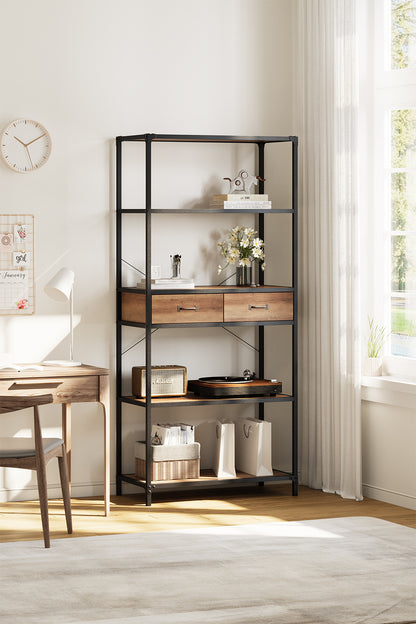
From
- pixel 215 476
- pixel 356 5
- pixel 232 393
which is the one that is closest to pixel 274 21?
pixel 356 5

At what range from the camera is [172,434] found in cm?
516

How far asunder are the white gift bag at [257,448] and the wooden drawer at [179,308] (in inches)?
25.6

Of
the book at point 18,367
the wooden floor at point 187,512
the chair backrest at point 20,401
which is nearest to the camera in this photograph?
the chair backrest at point 20,401

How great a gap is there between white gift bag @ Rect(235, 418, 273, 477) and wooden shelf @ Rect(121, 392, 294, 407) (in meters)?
0.16

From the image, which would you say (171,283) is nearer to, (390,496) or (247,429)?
(247,429)

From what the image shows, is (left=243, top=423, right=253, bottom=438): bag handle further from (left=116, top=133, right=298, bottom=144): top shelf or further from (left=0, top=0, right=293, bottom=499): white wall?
(left=116, top=133, right=298, bottom=144): top shelf

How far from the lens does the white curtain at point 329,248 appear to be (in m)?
5.22

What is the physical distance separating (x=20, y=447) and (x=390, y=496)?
6.63 feet

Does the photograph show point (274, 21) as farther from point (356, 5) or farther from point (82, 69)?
point (82, 69)

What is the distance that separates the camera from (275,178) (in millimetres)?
5691

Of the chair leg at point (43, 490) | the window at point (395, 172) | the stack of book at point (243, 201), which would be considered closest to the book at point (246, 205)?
the stack of book at point (243, 201)

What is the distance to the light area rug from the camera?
129 inches

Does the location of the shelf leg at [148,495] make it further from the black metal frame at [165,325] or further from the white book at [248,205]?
the white book at [248,205]

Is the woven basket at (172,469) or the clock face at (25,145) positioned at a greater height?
the clock face at (25,145)
